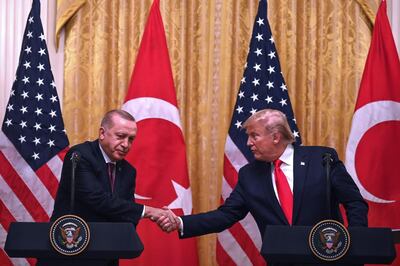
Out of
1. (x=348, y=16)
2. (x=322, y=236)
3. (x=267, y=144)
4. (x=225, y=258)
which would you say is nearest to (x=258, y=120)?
(x=267, y=144)

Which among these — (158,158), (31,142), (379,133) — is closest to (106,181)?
(158,158)

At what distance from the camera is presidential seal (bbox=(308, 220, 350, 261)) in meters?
3.36

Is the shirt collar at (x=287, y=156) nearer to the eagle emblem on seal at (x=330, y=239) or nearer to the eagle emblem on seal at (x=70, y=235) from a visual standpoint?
the eagle emblem on seal at (x=330, y=239)

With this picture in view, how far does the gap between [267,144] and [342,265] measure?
107 centimetres

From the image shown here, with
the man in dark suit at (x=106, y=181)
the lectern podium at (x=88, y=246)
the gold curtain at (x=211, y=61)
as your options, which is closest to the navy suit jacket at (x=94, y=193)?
the man in dark suit at (x=106, y=181)

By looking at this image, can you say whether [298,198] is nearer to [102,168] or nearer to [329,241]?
[329,241]

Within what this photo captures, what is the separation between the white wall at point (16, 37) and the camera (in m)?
5.93

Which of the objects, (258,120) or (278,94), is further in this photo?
(278,94)

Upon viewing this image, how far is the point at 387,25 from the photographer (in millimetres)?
5770

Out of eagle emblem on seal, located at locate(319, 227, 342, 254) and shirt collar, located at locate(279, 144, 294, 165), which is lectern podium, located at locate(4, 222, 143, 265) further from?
shirt collar, located at locate(279, 144, 294, 165)

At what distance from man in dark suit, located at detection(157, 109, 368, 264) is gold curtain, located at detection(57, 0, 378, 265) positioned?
156cm

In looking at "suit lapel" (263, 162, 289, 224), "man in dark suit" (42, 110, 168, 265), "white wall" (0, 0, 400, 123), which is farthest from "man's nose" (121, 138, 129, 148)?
"white wall" (0, 0, 400, 123)

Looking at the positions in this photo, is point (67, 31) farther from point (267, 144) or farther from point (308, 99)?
point (267, 144)

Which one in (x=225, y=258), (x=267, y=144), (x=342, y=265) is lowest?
(x=225, y=258)
